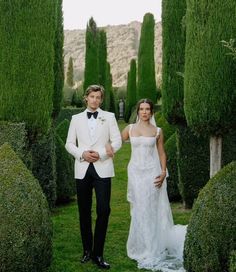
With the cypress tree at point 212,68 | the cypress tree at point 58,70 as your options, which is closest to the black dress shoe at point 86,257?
the cypress tree at point 212,68

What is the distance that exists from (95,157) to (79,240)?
6.82 ft

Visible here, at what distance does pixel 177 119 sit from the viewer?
9242mm

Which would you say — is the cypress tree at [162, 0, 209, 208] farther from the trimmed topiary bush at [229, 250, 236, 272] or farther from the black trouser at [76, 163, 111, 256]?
the trimmed topiary bush at [229, 250, 236, 272]

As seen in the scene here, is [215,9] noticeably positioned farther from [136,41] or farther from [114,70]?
[136,41]

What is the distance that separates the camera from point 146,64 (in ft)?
87.5

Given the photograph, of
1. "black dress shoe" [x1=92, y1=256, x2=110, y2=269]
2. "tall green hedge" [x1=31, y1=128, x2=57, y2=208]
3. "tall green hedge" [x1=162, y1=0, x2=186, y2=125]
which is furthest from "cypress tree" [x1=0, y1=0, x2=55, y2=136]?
"tall green hedge" [x1=162, y1=0, x2=186, y2=125]

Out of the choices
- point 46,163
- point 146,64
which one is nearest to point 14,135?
point 46,163

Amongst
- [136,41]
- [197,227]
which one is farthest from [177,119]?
[136,41]

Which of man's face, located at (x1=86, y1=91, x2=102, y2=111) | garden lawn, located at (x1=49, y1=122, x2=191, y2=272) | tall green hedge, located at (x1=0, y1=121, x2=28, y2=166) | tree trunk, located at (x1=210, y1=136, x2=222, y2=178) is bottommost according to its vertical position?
garden lawn, located at (x1=49, y1=122, x2=191, y2=272)

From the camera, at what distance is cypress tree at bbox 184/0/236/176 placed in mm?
6250

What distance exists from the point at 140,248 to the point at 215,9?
10.2 ft

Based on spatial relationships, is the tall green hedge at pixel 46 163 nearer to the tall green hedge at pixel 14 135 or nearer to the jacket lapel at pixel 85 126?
the tall green hedge at pixel 14 135

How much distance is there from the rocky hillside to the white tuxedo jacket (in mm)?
88111

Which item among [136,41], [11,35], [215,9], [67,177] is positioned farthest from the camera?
[136,41]
